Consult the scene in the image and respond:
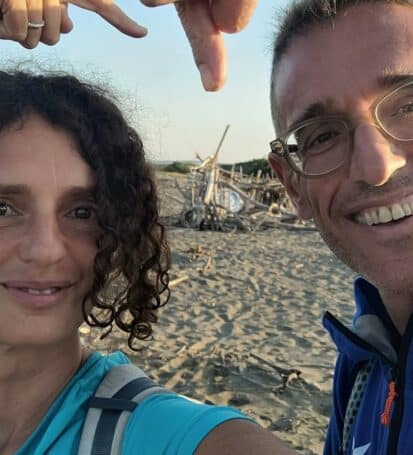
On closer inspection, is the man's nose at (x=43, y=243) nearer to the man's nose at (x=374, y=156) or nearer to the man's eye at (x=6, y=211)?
the man's eye at (x=6, y=211)

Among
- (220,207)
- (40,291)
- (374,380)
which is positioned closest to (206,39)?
(40,291)

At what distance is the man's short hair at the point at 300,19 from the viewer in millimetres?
1907

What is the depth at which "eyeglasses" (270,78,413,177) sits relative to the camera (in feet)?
5.72

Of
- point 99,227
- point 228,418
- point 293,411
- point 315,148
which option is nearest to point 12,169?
point 99,227

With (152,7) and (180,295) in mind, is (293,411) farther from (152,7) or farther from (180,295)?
(180,295)

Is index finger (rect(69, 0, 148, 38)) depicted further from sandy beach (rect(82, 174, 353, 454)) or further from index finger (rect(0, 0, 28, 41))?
sandy beach (rect(82, 174, 353, 454))

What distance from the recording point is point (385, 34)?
180cm

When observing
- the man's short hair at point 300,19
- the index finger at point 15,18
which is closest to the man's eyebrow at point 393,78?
the man's short hair at point 300,19

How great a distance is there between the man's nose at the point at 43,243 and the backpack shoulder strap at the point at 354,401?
106cm

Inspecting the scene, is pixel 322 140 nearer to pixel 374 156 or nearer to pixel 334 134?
pixel 334 134

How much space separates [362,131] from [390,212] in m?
0.27

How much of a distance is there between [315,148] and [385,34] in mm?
428

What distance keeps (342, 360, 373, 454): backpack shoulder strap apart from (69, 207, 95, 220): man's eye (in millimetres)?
1037

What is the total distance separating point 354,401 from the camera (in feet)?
6.00
